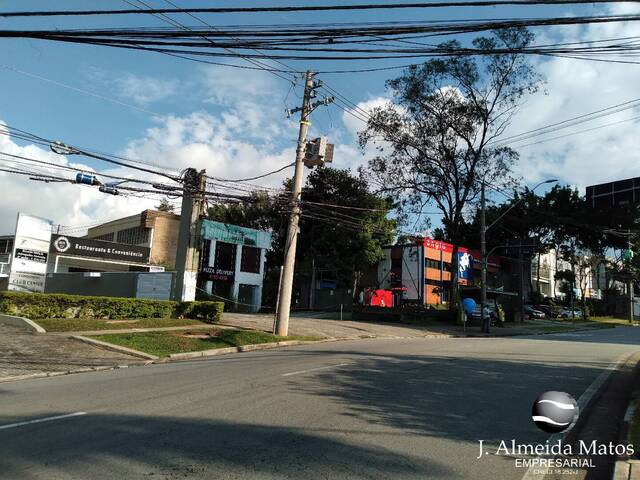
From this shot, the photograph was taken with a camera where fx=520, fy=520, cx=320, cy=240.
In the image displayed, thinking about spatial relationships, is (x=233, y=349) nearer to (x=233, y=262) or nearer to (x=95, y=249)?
(x=233, y=262)

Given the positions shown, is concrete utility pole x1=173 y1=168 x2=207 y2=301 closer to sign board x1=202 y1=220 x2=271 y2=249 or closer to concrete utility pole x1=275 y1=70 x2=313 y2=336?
concrete utility pole x1=275 y1=70 x2=313 y2=336

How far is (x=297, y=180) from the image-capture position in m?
20.6

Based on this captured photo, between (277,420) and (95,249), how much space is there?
33774 mm

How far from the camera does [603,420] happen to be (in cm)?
770

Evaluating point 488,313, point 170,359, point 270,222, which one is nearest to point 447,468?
point 170,359

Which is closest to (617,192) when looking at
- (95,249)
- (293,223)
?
(293,223)

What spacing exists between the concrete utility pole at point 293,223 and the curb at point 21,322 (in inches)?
323

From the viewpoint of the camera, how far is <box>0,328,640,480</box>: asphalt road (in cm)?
520

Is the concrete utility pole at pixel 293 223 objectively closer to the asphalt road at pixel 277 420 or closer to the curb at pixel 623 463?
the asphalt road at pixel 277 420

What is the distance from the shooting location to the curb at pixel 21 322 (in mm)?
17234

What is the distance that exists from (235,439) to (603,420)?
17.9 feet

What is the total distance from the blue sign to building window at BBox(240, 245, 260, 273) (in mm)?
22695

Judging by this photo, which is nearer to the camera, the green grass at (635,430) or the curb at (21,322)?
the green grass at (635,430)

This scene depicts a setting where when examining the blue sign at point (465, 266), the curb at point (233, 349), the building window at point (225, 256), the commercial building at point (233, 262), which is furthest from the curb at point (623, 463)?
the blue sign at point (465, 266)
